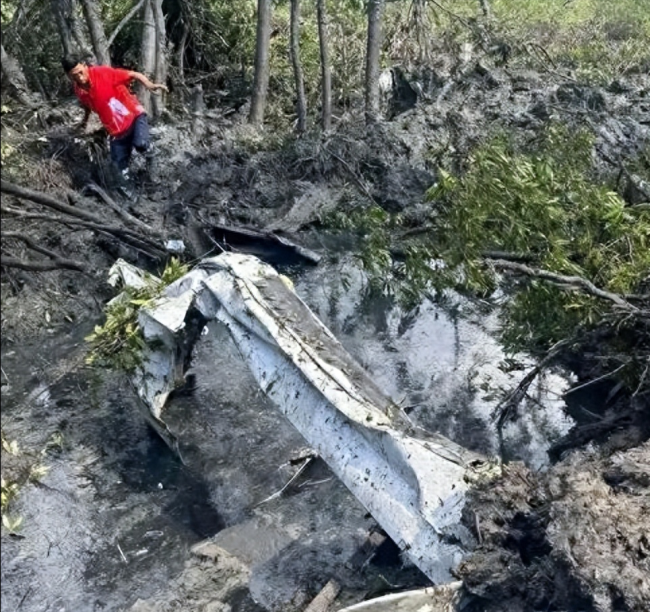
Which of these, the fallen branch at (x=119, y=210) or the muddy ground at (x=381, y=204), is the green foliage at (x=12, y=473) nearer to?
the muddy ground at (x=381, y=204)

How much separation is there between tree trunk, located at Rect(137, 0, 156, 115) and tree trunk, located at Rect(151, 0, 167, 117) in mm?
47

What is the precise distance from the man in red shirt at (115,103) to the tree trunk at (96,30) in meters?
1.00

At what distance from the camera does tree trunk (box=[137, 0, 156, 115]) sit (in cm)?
1062

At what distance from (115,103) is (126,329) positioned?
3.48 meters

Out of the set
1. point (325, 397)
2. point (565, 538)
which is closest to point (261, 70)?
point (325, 397)

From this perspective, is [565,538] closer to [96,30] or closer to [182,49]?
[96,30]

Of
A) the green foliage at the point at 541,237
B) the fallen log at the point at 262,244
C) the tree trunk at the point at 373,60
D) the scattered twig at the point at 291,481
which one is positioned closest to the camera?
the scattered twig at the point at 291,481

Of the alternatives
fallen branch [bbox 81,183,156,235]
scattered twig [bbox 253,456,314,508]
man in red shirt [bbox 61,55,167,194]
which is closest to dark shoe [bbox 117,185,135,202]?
man in red shirt [bbox 61,55,167,194]

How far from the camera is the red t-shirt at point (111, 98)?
8.62 metres

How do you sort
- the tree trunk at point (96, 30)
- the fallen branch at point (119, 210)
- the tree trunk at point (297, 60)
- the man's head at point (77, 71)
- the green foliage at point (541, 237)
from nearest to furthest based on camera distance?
the green foliage at point (541, 237)
the man's head at point (77, 71)
the fallen branch at point (119, 210)
the tree trunk at point (96, 30)
the tree trunk at point (297, 60)

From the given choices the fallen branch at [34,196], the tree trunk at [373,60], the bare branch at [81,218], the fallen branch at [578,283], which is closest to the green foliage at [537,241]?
the fallen branch at [578,283]

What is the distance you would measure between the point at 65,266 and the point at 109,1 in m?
7.87

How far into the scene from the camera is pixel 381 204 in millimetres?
10273

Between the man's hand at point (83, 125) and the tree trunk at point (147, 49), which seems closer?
the man's hand at point (83, 125)
